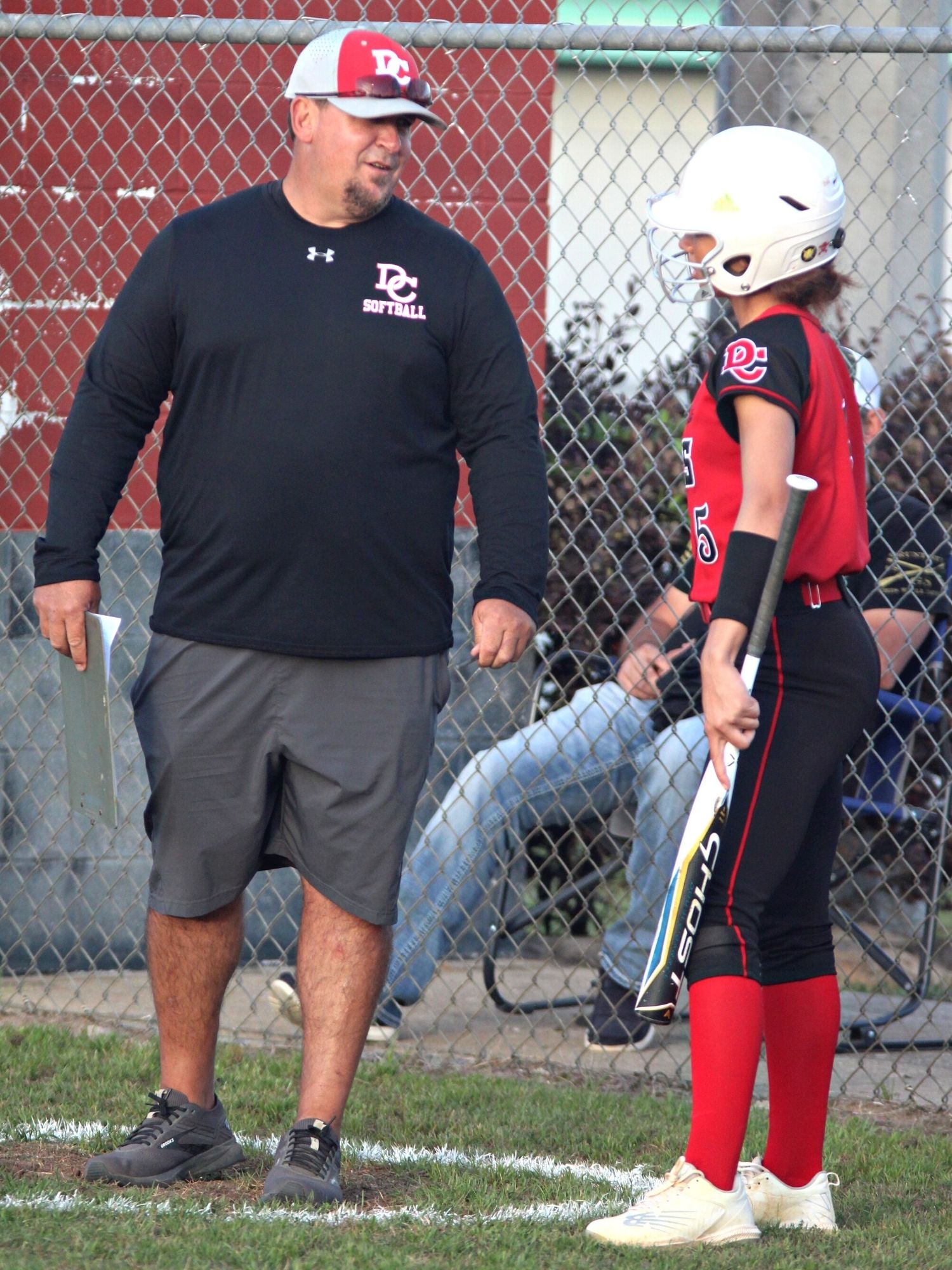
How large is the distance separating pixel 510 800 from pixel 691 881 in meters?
2.05

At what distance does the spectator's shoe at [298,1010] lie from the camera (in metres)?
4.40

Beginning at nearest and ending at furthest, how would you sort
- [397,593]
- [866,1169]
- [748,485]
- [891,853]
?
Result: [748,485], [397,593], [866,1169], [891,853]

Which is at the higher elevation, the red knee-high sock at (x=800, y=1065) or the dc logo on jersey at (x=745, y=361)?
the dc logo on jersey at (x=745, y=361)

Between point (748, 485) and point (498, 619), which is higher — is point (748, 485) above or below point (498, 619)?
above

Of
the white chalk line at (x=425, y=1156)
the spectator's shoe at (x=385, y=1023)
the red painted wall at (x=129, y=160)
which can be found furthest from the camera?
the red painted wall at (x=129, y=160)

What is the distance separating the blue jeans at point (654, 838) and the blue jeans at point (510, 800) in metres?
0.14

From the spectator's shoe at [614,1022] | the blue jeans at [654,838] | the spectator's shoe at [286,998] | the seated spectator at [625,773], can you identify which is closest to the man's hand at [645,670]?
the seated spectator at [625,773]

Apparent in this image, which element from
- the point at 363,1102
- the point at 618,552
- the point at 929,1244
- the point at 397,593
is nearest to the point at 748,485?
the point at 397,593

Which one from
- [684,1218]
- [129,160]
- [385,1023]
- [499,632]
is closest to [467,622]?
[385,1023]

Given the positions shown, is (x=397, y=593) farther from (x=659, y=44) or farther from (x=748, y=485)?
(x=659, y=44)

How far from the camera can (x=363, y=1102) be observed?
393 cm

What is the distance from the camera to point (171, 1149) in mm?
A: 3207

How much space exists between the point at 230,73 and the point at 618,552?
207 centimetres

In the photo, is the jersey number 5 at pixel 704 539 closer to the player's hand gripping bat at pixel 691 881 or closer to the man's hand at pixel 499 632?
the player's hand gripping bat at pixel 691 881
